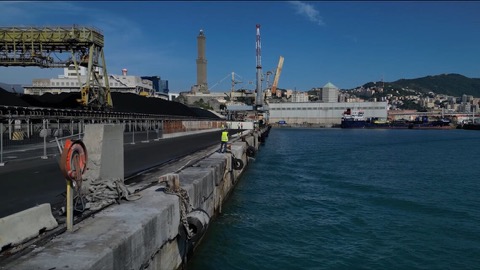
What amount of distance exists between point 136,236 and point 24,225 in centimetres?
172

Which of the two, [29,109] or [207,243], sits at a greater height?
[29,109]

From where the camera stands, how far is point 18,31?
1442 inches

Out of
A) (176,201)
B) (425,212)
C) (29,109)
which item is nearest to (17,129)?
(29,109)

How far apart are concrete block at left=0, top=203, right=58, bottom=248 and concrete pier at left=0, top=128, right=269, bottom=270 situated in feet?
1.72

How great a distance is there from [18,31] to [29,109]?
1232 cm

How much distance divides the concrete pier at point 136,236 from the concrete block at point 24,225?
52 centimetres

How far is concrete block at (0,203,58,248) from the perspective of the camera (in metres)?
5.88

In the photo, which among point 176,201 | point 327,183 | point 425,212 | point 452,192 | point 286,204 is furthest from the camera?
point 327,183

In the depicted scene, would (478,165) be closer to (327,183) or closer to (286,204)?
(327,183)

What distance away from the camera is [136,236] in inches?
254

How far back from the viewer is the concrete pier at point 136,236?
206 inches

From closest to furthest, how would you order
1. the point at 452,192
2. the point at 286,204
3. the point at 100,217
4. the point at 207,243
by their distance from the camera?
the point at 100,217
the point at 207,243
the point at 286,204
the point at 452,192

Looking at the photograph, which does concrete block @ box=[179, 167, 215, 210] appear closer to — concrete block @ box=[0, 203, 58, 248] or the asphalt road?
the asphalt road

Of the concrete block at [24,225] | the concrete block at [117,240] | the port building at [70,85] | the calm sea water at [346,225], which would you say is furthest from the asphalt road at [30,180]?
the port building at [70,85]
